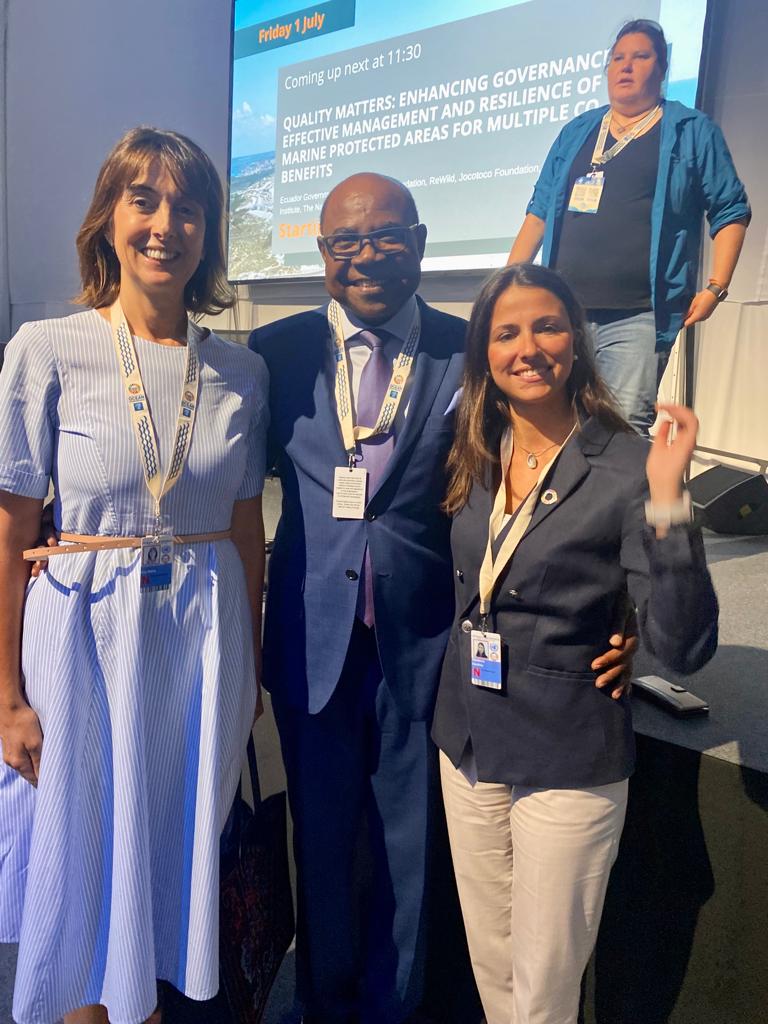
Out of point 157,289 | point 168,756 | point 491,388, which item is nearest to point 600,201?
point 491,388

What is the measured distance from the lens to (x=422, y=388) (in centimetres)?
142

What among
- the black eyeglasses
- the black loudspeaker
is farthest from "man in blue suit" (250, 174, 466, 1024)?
the black loudspeaker

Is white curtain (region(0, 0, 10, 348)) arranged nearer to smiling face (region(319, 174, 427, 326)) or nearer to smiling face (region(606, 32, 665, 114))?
smiling face (region(606, 32, 665, 114))

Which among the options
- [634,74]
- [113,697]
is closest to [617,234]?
[634,74]

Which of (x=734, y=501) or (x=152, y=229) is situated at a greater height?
(x=152, y=229)

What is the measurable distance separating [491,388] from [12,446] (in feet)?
2.65

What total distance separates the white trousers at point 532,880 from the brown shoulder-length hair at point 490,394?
522mm

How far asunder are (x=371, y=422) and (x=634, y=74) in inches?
80.4

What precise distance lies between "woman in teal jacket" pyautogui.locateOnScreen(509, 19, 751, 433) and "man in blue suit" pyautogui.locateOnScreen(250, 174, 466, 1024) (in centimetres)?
121

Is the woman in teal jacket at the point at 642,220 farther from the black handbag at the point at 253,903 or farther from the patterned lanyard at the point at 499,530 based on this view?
the black handbag at the point at 253,903

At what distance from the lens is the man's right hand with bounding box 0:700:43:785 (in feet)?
4.20

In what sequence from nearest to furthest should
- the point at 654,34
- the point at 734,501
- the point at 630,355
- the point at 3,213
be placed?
the point at 630,355 < the point at 654,34 < the point at 734,501 < the point at 3,213

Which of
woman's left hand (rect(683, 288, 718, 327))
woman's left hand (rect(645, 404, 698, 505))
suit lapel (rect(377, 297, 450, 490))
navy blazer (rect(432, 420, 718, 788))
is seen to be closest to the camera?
woman's left hand (rect(645, 404, 698, 505))

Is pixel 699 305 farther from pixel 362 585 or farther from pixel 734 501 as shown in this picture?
pixel 362 585
